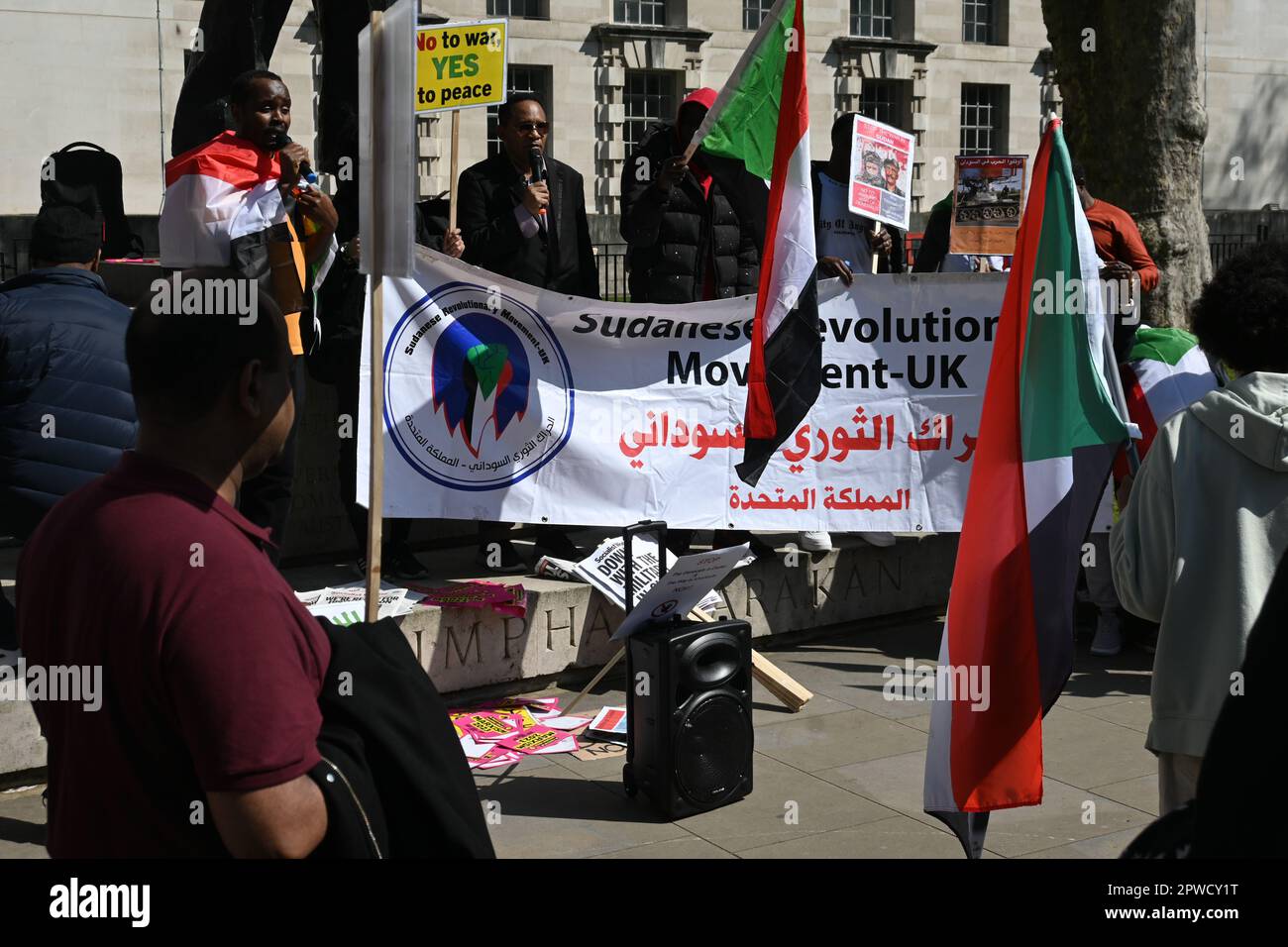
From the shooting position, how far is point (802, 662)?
7.64 m

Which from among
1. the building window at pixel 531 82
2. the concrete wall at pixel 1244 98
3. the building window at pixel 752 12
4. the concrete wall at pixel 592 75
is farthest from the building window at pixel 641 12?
the concrete wall at pixel 1244 98

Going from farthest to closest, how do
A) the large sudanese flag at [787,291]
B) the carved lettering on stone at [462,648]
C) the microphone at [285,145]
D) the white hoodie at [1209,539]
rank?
the carved lettering on stone at [462,648]
the large sudanese flag at [787,291]
the microphone at [285,145]
the white hoodie at [1209,539]

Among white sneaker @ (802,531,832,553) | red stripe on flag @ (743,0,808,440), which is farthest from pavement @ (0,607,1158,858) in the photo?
red stripe on flag @ (743,0,808,440)

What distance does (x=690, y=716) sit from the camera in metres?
5.55

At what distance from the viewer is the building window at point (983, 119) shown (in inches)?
1478

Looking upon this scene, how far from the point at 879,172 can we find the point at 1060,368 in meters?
3.87

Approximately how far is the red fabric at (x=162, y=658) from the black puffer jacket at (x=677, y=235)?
18.2 ft

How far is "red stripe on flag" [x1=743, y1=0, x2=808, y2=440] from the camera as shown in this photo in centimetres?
641

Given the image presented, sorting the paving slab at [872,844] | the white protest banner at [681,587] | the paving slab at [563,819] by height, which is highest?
the white protest banner at [681,587]

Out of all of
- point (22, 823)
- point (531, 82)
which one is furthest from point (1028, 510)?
point (531, 82)

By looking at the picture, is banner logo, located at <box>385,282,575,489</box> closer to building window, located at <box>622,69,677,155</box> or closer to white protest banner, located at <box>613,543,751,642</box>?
white protest banner, located at <box>613,543,751,642</box>

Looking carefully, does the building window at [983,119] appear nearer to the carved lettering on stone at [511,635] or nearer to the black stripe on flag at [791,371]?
the black stripe on flag at [791,371]

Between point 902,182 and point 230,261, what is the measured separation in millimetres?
3782

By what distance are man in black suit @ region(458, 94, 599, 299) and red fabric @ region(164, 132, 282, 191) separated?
1.53 metres
